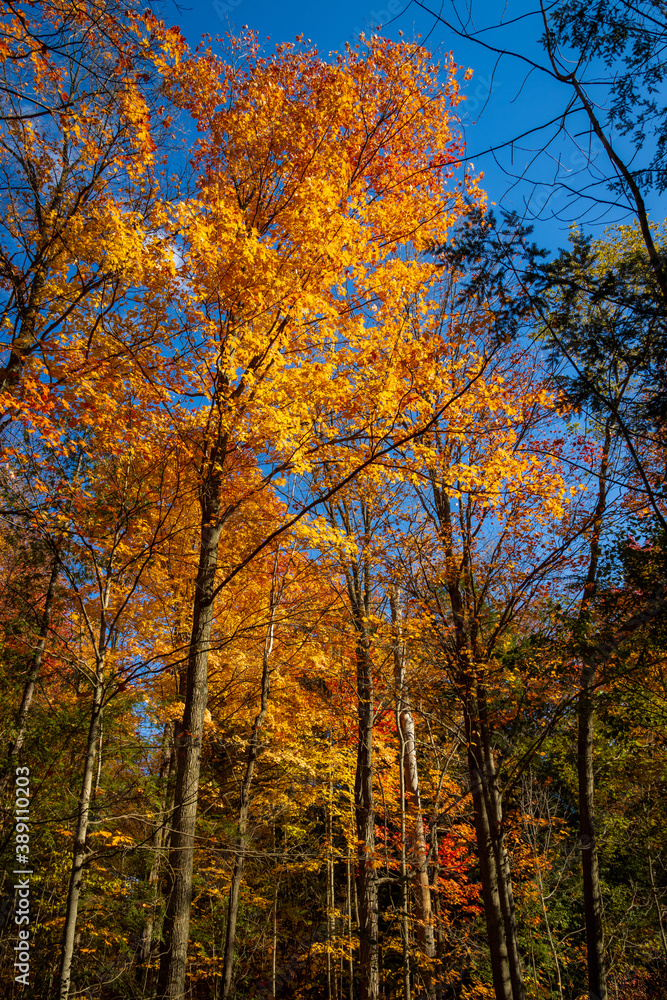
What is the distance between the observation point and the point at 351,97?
6.80 m

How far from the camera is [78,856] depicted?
383cm

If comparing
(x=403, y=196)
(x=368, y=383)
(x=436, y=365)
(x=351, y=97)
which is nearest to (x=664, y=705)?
(x=436, y=365)

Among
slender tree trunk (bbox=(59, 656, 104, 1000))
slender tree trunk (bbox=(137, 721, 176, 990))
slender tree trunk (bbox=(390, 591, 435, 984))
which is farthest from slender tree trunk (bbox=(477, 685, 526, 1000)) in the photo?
slender tree trunk (bbox=(137, 721, 176, 990))

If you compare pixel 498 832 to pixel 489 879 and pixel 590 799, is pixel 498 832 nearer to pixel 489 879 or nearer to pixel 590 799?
pixel 489 879

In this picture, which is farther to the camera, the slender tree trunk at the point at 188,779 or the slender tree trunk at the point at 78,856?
the slender tree trunk at the point at 188,779

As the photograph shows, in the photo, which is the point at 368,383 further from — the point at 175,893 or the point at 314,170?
the point at 175,893

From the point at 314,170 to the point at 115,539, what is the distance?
197 inches

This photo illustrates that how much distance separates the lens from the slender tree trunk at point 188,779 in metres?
4.57

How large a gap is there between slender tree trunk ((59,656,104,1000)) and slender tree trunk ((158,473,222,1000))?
0.67 meters

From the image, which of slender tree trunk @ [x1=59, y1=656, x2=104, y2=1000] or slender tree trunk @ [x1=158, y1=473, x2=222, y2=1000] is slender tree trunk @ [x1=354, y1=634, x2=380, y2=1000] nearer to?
slender tree trunk @ [x1=158, y1=473, x2=222, y2=1000]

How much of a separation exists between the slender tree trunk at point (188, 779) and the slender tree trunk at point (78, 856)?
Answer: 671mm

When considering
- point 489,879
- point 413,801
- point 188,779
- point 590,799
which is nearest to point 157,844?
point 413,801

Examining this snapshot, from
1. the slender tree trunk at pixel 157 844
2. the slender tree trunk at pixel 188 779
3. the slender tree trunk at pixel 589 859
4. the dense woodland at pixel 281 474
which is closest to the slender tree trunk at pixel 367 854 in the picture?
the dense woodland at pixel 281 474

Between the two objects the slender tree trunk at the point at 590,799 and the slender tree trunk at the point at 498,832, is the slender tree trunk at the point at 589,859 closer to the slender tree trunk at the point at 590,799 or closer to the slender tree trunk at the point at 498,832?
the slender tree trunk at the point at 590,799
